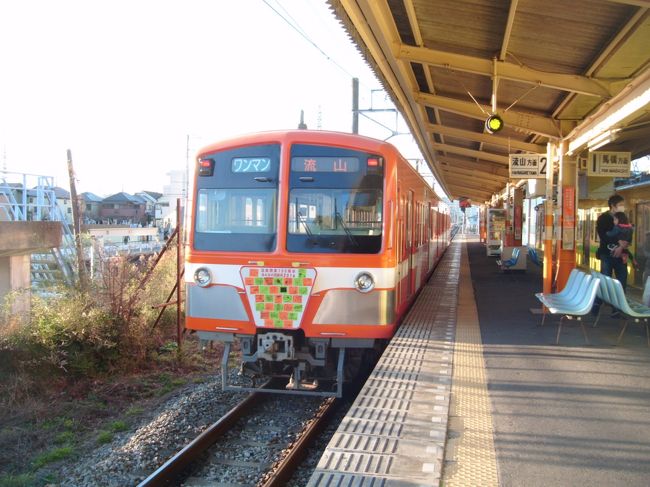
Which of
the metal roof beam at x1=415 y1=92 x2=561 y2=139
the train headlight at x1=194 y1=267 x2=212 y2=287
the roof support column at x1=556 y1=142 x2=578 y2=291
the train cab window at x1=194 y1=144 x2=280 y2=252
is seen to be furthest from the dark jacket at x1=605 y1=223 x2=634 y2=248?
the train headlight at x1=194 y1=267 x2=212 y2=287

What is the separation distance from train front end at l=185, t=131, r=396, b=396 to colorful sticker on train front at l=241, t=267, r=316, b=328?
10 mm

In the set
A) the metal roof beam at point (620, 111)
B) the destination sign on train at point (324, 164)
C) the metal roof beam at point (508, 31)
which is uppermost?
the metal roof beam at point (508, 31)

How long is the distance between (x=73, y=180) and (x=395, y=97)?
8.03 meters

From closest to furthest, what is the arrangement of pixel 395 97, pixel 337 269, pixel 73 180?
pixel 337 269 < pixel 395 97 < pixel 73 180

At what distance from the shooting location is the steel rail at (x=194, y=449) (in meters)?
4.73

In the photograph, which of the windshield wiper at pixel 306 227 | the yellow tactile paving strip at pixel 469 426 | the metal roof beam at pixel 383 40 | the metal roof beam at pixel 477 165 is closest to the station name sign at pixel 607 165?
the metal roof beam at pixel 383 40

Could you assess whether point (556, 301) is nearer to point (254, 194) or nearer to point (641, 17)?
point (641, 17)

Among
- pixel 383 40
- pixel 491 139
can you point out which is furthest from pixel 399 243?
pixel 491 139

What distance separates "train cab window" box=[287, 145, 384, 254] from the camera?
241 inches

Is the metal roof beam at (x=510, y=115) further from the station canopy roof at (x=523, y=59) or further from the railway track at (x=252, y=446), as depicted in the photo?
the railway track at (x=252, y=446)

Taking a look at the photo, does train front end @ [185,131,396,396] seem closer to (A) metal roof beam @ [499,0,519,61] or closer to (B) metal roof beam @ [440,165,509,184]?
(A) metal roof beam @ [499,0,519,61]

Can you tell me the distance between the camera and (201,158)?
650 centimetres

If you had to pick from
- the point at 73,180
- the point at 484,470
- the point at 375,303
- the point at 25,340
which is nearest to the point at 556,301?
the point at 375,303

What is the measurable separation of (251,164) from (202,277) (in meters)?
1.32
